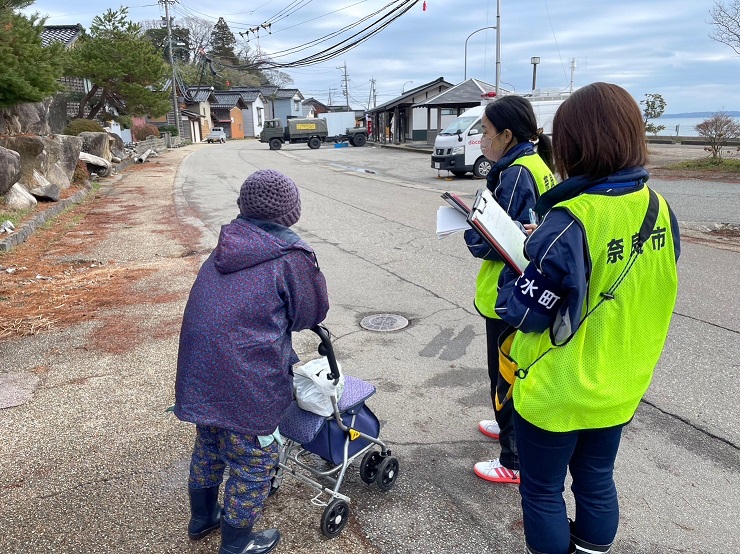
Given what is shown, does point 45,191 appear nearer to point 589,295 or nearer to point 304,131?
point 589,295

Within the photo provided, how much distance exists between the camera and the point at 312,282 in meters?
2.15

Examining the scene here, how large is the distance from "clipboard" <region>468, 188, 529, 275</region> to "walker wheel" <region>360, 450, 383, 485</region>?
1.32m

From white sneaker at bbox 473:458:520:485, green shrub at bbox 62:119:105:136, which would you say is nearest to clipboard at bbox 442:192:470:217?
white sneaker at bbox 473:458:520:485

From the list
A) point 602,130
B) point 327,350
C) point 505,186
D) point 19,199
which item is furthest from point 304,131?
point 602,130

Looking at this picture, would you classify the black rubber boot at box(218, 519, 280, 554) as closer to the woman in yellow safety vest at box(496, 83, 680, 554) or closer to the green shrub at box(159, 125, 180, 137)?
the woman in yellow safety vest at box(496, 83, 680, 554)

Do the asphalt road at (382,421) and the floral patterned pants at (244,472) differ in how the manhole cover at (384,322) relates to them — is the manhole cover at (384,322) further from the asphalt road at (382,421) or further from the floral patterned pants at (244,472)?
the floral patterned pants at (244,472)

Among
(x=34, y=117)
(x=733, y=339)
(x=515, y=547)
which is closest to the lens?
(x=515, y=547)

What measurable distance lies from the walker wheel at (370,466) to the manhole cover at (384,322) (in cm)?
229

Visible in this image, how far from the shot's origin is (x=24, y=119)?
14.2 m

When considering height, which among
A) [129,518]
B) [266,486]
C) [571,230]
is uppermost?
[571,230]

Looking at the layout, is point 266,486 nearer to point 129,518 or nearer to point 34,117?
point 129,518

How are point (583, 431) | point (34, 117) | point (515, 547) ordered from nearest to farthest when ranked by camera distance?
1. point (583, 431)
2. point (515, 547)
3. point (34, 117)

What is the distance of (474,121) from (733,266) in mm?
11784

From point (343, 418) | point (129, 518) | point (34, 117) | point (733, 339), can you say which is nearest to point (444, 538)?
point (343, 418)
